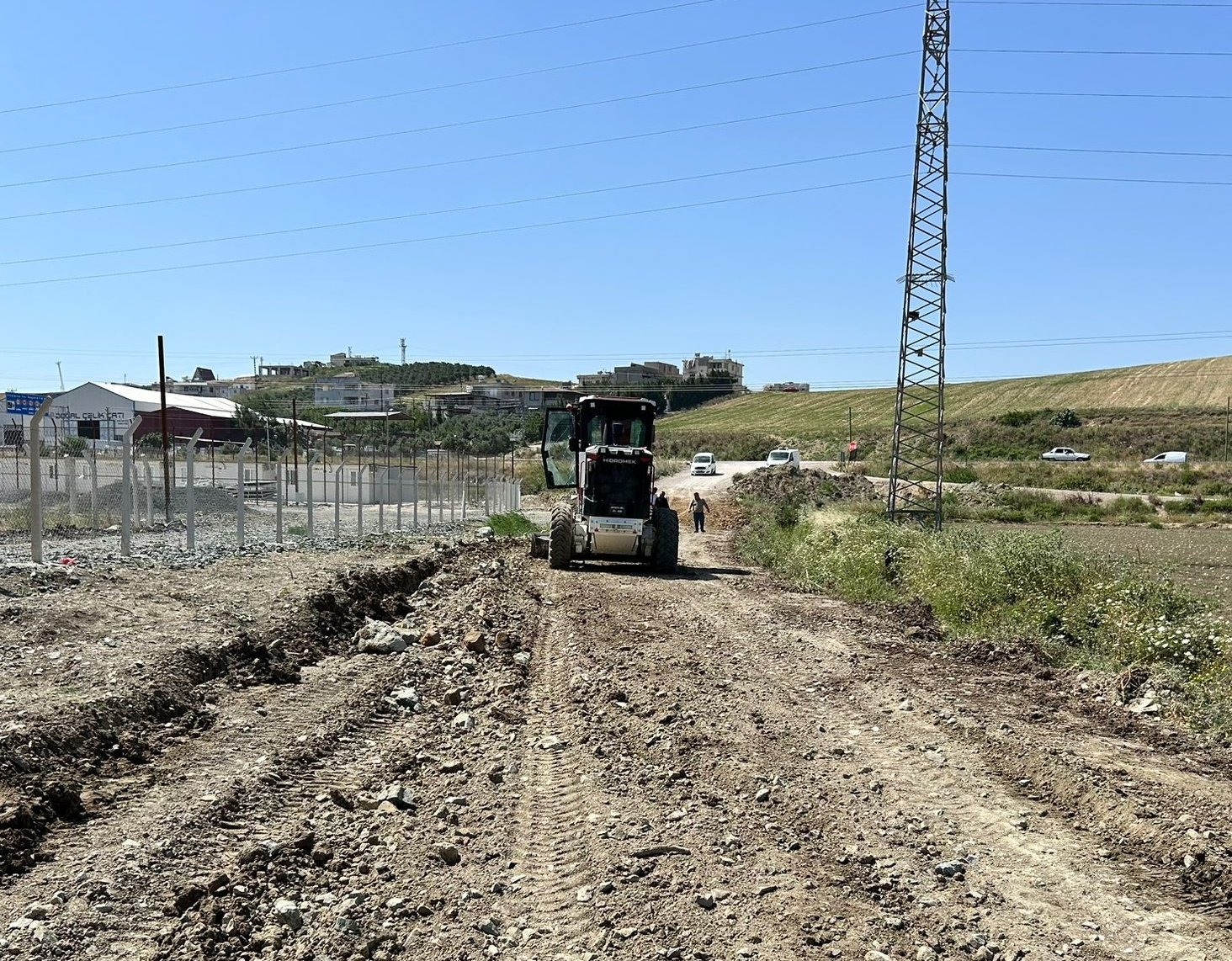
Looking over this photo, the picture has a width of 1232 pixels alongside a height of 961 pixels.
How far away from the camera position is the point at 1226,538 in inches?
1580

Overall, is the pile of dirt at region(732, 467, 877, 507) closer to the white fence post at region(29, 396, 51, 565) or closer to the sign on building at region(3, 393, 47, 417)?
the white fence post at region(29, 396, 51, 565)

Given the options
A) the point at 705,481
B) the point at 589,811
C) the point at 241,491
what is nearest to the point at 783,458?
the point at 705,481

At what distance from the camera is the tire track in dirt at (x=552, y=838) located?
16.4ft

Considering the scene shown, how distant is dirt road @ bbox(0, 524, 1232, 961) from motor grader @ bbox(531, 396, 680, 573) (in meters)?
9.96

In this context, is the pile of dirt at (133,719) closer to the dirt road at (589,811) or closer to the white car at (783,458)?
the dirt road at (589,811)

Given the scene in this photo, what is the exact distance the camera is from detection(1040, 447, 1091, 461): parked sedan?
7844 centimetres

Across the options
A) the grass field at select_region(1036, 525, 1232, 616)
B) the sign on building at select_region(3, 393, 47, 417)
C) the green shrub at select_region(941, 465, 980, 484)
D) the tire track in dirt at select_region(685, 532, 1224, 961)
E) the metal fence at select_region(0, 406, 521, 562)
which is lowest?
the grass field at select_region(1036, 525, 1232, 616)

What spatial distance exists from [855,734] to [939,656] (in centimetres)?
430

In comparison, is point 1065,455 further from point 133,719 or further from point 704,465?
point 133,719

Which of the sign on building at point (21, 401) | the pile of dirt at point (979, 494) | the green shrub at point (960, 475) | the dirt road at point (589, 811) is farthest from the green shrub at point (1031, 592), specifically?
the green shrub at point (960, 475)

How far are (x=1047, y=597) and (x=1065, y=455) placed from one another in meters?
70.4

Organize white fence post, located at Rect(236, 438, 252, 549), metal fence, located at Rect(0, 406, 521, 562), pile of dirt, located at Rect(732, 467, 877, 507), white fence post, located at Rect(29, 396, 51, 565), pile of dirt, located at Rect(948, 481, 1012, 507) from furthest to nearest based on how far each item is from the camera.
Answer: pile of dirt, located at Rect(948, 481, 1012, 507)
pile of dirt, located at Rect(732, 467, 877, 507)
white fence post, located at Rect(236, 438, 252, 549)
metal fence, located at Rect(0, 406, 521, 562)
white fence post, located at Rect(29, 396, 51, 565)

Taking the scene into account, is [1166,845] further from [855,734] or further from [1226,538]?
[1226,538]

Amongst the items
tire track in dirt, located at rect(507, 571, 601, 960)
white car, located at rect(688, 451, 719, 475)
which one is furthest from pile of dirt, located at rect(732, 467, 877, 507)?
tire track in dirt, located at rect(507, 571, 601, 960)
